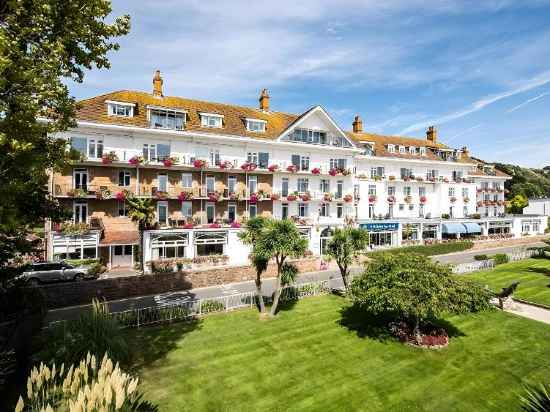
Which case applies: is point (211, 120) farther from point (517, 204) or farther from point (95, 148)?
point (517, 204)

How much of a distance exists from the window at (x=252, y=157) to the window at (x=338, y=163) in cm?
1115

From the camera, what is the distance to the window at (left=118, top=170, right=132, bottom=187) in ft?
111

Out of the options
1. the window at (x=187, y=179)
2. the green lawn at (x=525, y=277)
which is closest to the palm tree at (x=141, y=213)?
the window at (x=187, y=179)

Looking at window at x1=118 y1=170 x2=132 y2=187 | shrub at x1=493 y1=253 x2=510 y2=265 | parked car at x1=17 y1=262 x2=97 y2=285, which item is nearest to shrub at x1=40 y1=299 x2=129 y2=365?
parked car at x1=17 y1=262 x2=97 y2=285

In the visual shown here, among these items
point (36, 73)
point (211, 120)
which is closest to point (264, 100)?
point (211, 120)

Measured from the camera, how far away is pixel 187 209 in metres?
36.7

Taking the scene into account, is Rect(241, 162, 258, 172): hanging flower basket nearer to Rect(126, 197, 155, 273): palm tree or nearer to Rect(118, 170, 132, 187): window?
Rect(126, 197, 155, 273): palm tree

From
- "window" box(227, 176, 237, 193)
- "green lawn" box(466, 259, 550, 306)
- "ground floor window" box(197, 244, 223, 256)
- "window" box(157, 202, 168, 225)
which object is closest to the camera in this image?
"green lawn" box(466, 259, 550, 306)

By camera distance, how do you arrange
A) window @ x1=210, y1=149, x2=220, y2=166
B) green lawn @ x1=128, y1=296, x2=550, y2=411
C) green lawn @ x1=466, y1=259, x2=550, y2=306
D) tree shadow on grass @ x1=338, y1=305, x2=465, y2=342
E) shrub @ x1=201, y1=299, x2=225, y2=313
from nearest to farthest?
green lawn @ x1=128, y1=296, x2=550, y2=411, tree shadow on grass @ x1=338, y1=305, x2=465, y2=342, shrub @ x1=201, y1=299, x2=225, y2=313, green lawn @ x1=466, y1=259, x2=550, y2=306, window @ x1=210, y1=149, x2=220, y2=166

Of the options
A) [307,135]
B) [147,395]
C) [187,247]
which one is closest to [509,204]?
[307,135]

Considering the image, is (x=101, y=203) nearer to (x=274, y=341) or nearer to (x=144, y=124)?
(x=144, y=124)

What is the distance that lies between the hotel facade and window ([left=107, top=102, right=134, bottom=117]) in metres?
0.10

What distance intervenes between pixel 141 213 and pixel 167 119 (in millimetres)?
11402

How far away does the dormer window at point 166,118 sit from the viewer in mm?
35062
